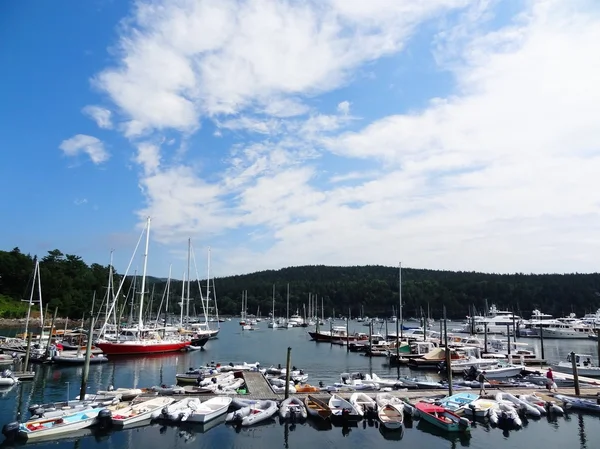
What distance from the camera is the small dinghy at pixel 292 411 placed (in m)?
27.9

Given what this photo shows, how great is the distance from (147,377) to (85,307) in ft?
283

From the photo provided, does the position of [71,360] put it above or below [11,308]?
below

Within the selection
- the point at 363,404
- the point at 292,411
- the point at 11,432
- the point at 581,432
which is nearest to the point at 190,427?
the point at 292,411

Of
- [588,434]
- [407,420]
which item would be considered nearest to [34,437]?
[407,420]

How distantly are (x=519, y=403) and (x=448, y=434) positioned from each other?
7.26 m

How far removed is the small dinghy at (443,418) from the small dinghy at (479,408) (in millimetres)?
2022

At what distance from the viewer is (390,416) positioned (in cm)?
2750

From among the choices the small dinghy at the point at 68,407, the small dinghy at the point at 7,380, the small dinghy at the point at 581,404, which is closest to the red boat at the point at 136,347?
the small dinghy at the point at 7,380

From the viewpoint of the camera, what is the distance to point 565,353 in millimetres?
74312

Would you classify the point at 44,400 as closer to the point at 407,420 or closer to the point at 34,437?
the point at 34,437

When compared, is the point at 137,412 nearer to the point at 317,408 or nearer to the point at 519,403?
the point at 317,408

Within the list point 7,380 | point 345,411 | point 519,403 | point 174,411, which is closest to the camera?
point 174,411

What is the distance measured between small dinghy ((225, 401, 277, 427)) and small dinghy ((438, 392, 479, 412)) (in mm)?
11609

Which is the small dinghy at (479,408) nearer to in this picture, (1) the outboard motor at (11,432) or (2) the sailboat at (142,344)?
(1) the outboard motor at (11,432)
